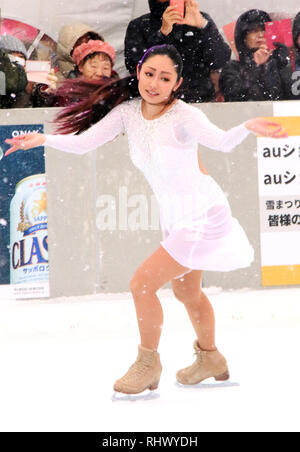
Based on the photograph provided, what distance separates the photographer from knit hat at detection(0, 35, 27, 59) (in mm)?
4652

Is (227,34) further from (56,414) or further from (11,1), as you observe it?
(56,414)

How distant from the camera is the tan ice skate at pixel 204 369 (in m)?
3.08

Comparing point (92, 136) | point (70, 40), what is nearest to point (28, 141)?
point (92, 136)

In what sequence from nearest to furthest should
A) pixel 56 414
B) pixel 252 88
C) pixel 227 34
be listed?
1. pixel 56 414
2. pixel 252 88
3. pixel 227 34

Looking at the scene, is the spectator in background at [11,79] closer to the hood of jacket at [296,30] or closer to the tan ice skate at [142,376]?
the hood of jacket at [296,30]

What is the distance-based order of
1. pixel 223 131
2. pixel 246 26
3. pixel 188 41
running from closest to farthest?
1. pixel 223 131
2. pixel 188 41
3. pixel 246 26

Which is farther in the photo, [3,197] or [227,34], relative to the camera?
[227,34]

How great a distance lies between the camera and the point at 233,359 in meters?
3.53

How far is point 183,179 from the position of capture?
290 centimetres

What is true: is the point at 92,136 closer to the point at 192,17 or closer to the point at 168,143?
the point at 168,143

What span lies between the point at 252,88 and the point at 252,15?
0.63 metres

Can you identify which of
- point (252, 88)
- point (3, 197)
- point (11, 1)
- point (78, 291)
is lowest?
point (78, 291)

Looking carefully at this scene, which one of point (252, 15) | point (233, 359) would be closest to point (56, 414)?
point (233, 359)

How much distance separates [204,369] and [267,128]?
1.10m
